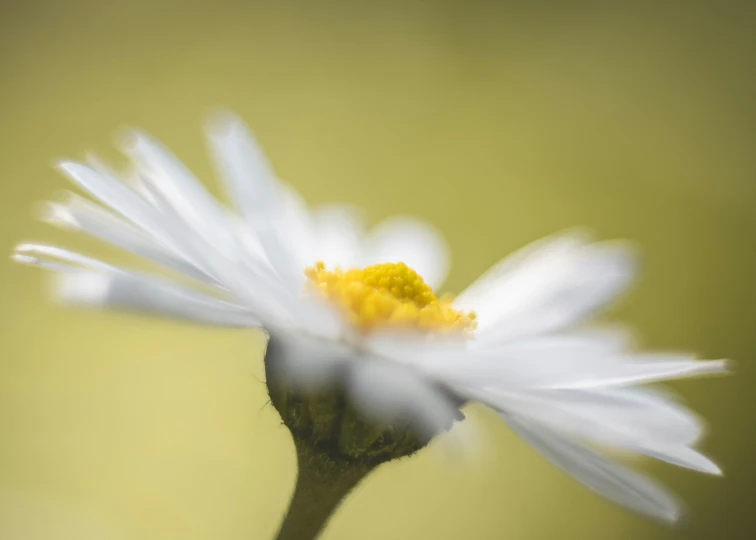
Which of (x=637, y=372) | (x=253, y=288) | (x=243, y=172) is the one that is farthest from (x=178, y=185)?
(x=637, y=372)

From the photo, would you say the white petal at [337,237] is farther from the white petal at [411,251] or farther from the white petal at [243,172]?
the white petal at [243,172]

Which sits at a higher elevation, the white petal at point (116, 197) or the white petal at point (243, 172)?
the white petal at point (243, 172)

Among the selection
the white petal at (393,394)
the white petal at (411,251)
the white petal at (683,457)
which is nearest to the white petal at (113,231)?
the white petal at (393,394)

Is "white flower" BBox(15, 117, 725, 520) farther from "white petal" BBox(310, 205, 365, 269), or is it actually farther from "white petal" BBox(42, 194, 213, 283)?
"white petal" BBox(310, 205, 365, 269)

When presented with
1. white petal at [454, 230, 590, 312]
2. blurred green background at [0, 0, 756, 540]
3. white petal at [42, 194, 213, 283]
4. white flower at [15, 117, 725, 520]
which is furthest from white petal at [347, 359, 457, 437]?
blurred green background at [0, 0, 756, 540]

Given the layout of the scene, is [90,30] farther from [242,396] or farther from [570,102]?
[570,102]

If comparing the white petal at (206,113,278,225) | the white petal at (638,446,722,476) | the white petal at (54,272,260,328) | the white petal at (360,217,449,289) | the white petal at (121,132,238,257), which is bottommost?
the white petal at (54,272,260,328)

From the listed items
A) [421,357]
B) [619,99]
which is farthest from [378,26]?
[421,357]

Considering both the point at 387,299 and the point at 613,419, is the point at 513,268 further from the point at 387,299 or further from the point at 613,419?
the point at 613,419
